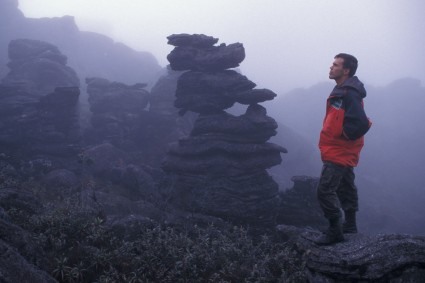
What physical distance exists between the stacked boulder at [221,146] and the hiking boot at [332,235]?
1741 centimetres

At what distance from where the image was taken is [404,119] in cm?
13825

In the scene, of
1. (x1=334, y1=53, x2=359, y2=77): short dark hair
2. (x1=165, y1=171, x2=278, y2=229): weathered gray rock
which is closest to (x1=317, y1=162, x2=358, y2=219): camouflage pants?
(x1=334, y1=53, x2=359, y2=77): short dark hair

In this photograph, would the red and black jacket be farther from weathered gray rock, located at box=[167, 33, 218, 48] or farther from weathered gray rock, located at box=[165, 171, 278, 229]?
weathered gray rock, located at box=[167, 33, 218, 48]

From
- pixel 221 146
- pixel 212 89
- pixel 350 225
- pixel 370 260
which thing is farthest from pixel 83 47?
pixel 370 260

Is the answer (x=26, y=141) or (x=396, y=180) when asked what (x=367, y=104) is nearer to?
(x=396, y=180)

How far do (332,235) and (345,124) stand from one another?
2.74 meters

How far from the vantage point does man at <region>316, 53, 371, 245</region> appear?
24.3 feet

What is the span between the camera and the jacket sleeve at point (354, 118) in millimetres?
7316

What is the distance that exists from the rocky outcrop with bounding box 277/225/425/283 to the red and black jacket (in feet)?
6.38

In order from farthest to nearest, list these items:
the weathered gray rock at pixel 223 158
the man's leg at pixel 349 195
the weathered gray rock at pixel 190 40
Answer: the weathered gray rock at pixel 190 40
the weathered gray rock at pixel 223 158
the man's leg at pixel 349 195

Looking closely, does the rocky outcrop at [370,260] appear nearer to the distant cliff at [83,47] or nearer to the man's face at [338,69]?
the man's face at [338,69]

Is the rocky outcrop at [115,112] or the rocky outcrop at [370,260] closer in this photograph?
the rocky outcrop at [370,260]

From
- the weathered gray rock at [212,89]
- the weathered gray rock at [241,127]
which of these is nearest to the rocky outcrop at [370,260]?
the weathered gray rock at [241,127]

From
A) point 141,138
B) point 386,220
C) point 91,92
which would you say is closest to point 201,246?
point 141,138
